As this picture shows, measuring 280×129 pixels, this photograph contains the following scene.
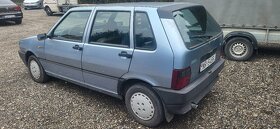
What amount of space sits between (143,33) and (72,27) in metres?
1.58

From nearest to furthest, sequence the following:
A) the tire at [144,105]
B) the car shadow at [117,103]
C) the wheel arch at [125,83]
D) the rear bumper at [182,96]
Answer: the rear bumper at [182,96]
the tire at [144,105]
the wheel arch at [125,83]
the car shadow at [117,103]

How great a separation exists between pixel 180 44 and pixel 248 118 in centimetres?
160

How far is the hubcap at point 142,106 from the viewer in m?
3.59

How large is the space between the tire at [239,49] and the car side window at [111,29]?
3.70 meters

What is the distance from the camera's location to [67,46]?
176 inches

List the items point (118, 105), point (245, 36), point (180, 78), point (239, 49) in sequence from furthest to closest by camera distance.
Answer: point (239, 49)
point (245, 36)
point (118, 105)
point (180, 78)

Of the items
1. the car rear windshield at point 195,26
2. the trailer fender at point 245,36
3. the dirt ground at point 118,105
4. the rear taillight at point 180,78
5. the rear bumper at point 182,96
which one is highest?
the car rear windshield at point 195,26

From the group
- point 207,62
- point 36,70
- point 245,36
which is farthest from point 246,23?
point 36,70

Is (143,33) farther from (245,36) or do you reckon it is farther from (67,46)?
(245,36)

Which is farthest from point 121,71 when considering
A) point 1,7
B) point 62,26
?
point 1,7

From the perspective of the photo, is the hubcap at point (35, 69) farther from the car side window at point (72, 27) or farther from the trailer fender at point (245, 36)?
the trailer fender at point (245, 36)

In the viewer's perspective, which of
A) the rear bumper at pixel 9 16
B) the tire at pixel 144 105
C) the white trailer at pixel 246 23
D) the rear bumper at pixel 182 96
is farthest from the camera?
the rear bumper at pixel 9 16

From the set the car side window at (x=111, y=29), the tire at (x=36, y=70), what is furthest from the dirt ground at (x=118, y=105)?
the car side window at (x=111, y=29)

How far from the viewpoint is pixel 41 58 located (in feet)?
17.0
